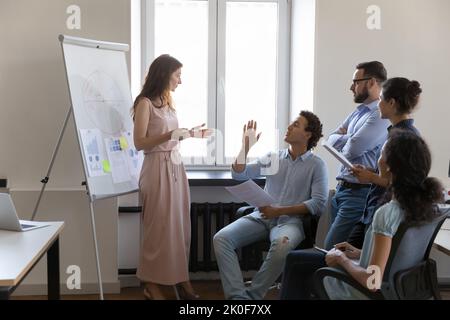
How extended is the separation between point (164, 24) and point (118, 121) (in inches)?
42.6

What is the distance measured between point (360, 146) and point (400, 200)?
0.99 m

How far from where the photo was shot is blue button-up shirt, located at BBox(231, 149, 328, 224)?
319 centimetres

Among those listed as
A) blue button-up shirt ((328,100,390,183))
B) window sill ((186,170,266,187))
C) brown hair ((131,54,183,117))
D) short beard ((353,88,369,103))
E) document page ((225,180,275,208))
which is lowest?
window sill ((186,170,266,187))

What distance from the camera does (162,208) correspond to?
3.42 m

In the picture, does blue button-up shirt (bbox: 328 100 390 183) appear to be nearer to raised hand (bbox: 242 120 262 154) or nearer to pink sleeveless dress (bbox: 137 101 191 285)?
raised hand (bbox: 242 120 262 154)

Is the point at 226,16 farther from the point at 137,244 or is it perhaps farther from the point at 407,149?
the point at 407,149

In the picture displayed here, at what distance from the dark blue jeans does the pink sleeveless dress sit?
92 centimetres

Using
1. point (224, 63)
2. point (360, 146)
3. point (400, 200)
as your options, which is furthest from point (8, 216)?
point (224, 63)

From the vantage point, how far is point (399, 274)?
82.4 inches

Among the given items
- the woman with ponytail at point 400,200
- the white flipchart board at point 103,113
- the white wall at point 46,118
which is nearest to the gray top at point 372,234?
the woman with ponytail at point 400,200

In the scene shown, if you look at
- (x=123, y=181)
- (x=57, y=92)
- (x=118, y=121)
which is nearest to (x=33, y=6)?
(x=57, y=92)

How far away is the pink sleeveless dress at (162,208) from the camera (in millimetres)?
3418

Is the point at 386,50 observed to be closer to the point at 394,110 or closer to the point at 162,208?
the point at 394,110

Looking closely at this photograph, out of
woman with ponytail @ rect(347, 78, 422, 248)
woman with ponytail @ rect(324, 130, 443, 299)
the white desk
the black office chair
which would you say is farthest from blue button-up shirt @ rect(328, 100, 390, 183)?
the white desk
